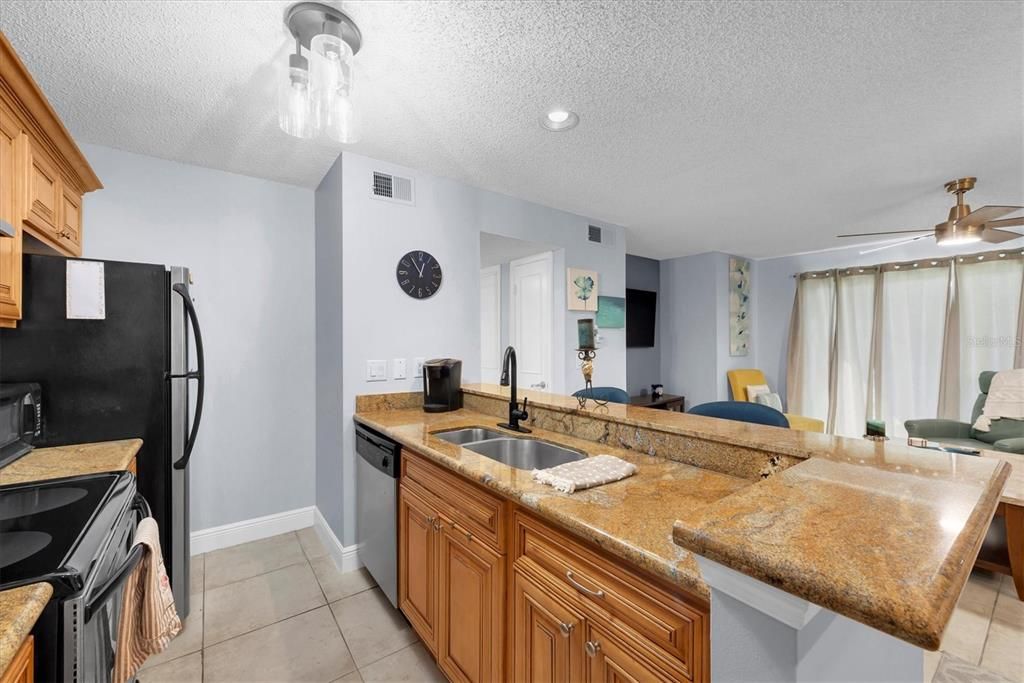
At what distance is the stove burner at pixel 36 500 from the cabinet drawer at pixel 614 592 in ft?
4.19

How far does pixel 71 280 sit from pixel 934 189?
5056 mm

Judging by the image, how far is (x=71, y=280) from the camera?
1.73 m

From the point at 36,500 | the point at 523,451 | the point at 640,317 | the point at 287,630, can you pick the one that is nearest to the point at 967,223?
the point at 640,317

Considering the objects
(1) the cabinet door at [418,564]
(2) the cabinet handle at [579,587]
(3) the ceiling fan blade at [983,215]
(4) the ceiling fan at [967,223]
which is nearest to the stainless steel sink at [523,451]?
(1) the cabinet door at [418,564]

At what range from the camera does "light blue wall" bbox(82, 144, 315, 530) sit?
251 cm

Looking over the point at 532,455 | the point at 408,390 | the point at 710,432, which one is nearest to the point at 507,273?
the point at 408,390

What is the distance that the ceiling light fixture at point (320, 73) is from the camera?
1.43 meters

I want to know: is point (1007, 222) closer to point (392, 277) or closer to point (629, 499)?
point (629, 499)

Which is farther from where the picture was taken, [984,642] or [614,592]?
[984,642]

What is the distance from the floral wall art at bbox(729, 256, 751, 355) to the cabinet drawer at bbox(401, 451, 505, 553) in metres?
4.81

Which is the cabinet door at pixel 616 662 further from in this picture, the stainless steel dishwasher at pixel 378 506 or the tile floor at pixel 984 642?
the tile floor at pixel 984 642

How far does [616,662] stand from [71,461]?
1944 millimetres

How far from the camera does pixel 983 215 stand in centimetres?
266

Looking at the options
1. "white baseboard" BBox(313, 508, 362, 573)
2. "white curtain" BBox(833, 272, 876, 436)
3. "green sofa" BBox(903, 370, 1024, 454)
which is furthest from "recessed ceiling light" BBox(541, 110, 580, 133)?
"white curtain" BBox(833, 272, 876, 436)
